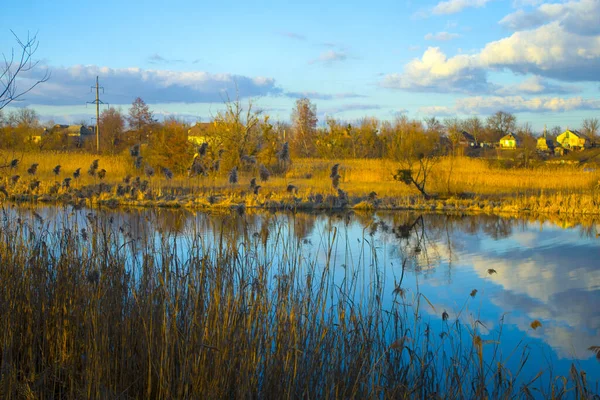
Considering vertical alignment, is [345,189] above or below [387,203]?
above

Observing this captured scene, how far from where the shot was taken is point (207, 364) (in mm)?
3270

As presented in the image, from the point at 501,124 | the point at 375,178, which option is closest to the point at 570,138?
the point at 501,124

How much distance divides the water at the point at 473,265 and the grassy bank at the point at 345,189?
1.61 meters

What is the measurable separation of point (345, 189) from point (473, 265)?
978 cm

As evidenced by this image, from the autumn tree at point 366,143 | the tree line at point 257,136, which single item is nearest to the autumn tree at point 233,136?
the tree line at point 257,136

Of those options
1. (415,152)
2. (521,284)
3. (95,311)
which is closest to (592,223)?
→ (415,152)

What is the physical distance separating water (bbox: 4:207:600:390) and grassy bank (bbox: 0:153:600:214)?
1.61 metres

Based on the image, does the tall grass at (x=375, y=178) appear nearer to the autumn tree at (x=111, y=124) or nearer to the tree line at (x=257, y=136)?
the tree line at (x=257, y=136)

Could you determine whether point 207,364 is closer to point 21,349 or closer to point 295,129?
point 21,349

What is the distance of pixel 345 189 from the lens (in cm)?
1853

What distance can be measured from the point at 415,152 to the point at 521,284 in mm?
10700

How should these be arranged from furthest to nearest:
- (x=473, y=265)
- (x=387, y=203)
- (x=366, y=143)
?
(x=366, y=143), (x=387, y=203), (x=473, y=265)

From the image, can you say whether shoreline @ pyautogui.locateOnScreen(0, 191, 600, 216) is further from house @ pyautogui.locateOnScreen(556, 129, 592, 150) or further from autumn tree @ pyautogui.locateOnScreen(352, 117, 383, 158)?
house @ pyautogui.locateOnScreen(556, 129, 592, 150)

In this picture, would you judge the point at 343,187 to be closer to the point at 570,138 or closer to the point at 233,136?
the point at 233,136
